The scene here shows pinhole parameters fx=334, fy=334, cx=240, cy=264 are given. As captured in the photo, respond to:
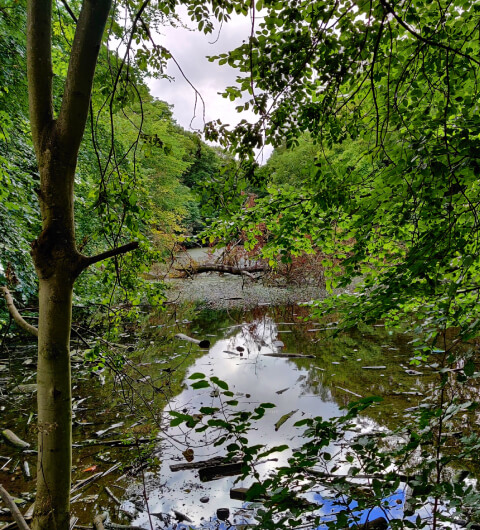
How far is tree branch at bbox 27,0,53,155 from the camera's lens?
4.90 ft

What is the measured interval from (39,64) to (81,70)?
22cm

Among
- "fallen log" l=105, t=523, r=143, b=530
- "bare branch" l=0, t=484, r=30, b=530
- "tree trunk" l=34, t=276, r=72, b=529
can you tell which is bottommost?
"fallen log" l=105, t=523, r=143, b=530

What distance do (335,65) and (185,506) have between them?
445 centimetres

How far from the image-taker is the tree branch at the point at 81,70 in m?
1.45

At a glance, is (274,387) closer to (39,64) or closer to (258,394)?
(258,394)

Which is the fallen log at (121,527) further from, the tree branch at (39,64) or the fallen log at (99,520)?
the tree branch at (39,64)

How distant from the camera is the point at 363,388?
21.0 feet

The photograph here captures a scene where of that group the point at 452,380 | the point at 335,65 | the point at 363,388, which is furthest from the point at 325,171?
the point at 452,380

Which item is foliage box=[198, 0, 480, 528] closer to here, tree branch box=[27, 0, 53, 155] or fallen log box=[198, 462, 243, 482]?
tree branch box=[27, 0, 53, 155]

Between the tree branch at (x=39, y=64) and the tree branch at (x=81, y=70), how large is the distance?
11 cm

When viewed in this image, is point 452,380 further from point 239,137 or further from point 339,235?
point 239,137

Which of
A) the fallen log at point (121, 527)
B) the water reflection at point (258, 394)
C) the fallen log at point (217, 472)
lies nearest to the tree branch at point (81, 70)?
the water reflection at point (258, 394)

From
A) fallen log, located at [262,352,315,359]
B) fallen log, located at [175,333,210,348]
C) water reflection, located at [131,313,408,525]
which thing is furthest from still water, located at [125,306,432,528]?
fallen log, located at [175,333,210,348]

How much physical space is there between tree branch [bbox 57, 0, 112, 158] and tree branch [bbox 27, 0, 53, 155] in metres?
0.11
